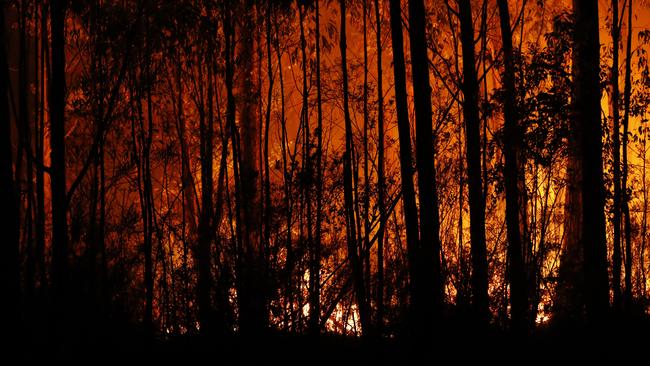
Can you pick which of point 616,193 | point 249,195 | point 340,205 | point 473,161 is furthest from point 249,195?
point 616,193

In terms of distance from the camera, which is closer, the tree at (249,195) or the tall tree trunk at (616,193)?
the tall tree trunk at (616,193)

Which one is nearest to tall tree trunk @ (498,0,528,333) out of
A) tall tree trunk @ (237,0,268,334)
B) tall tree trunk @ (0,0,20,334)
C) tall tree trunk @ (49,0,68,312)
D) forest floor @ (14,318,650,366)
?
forest floor @ (14,318,650,366)

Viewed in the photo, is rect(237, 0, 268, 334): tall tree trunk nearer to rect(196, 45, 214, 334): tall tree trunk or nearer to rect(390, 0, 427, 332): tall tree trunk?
rect(196, 45, 214, 334): tall tree trunk

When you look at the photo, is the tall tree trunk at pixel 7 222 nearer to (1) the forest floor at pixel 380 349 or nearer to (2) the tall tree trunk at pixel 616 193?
(1) the forest floor at pixel 380 349

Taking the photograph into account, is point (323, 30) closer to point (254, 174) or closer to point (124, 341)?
point (254, 174)

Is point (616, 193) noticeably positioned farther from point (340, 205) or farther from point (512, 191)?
point (340, 205)

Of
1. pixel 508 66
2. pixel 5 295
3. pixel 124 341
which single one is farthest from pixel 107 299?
pixel 508 66

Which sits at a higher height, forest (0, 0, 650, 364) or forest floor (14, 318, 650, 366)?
forest (0, 0, 650, 364)

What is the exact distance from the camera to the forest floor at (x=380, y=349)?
476cm

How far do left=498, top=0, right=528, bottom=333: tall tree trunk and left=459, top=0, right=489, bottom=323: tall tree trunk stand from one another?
0.33m

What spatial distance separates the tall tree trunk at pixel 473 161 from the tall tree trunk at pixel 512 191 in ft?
1.09

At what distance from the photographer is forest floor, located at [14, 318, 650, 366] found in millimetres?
4762

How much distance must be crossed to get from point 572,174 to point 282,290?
10.4 feet

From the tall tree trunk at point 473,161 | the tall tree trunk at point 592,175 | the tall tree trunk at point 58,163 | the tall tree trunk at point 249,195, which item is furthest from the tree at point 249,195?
the tall tree trunk at point 592,175
